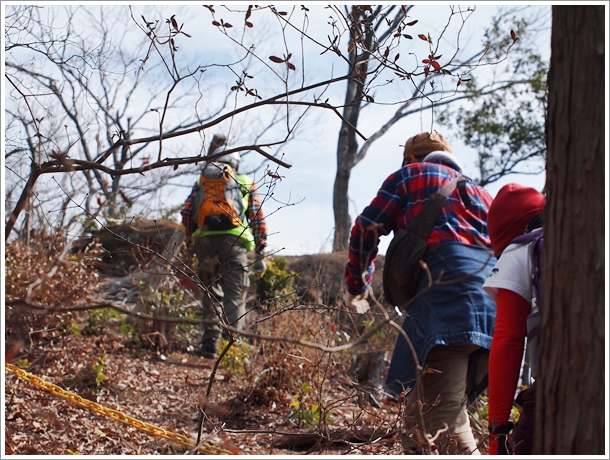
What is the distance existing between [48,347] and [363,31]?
4553mm

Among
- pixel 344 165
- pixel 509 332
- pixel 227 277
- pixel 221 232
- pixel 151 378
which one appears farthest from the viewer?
pixel 344 165

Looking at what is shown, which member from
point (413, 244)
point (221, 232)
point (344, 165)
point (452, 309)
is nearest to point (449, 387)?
point (452, 309)

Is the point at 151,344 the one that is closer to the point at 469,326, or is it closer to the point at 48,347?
the point at 48,347

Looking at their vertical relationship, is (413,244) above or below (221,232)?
below

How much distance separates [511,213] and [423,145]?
1.19 meters

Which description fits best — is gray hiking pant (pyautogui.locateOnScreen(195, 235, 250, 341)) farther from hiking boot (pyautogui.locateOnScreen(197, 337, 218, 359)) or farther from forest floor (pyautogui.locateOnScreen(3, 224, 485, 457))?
forest floor (pyautogui.locateOnScreen(3, 224, 485, 457))

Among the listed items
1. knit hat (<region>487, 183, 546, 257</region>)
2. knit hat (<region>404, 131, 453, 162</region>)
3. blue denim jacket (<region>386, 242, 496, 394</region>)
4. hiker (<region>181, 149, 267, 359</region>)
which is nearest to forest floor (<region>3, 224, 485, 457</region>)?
hiker (<region>181, 149, 267, 359</region>)

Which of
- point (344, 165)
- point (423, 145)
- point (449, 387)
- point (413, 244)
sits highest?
point (344, 165)

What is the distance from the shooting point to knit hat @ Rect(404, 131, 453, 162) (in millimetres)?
3656

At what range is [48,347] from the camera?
18.6ft

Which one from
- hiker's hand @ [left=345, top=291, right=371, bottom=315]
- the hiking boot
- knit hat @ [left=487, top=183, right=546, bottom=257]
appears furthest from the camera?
the hiking boot

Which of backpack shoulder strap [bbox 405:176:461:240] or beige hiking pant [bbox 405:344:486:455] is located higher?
backpack shoulder strap [bbox 405:176:461:240]

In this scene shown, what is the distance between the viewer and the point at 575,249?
138 centimetres

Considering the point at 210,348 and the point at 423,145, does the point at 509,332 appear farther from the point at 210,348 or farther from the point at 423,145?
the point at 210,348
